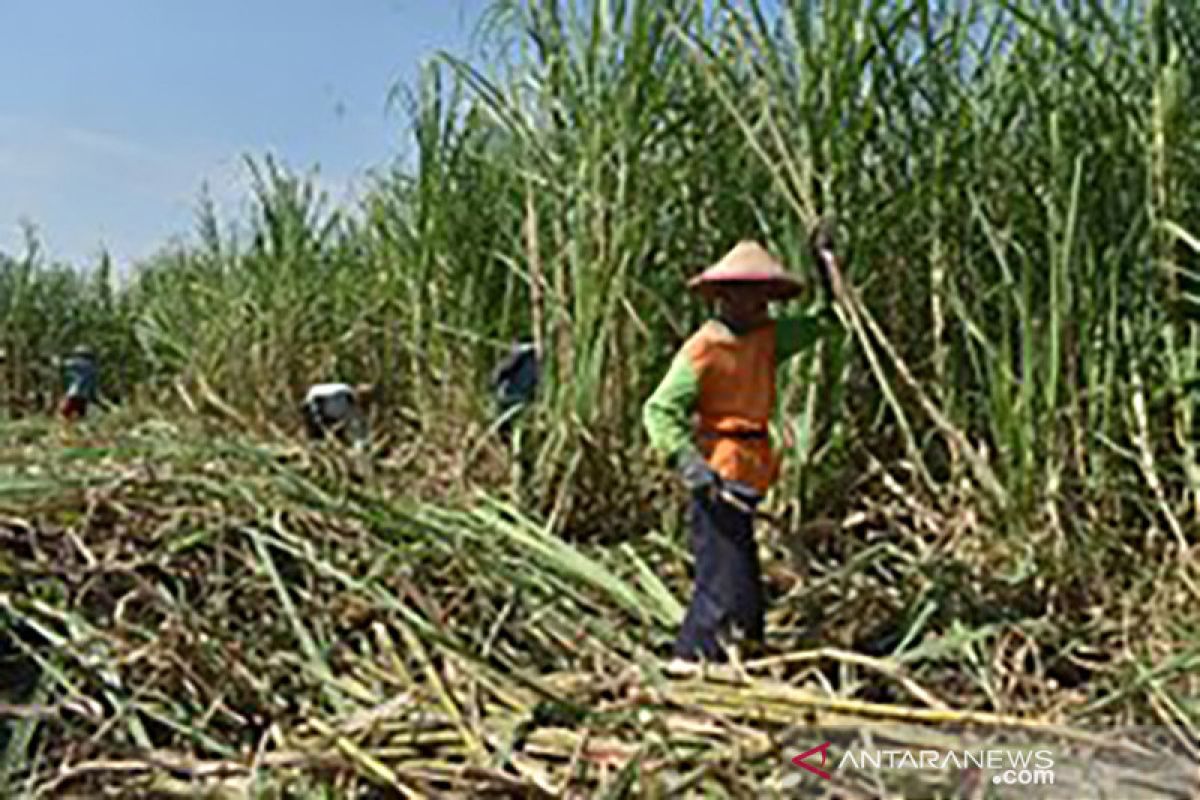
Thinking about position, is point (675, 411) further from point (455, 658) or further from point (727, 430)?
point (455, 658)

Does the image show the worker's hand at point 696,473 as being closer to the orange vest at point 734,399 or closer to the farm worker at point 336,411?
the orange vest at point 734,399

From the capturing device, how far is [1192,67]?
237cm

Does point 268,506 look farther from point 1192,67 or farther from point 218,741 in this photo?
point 1192,67

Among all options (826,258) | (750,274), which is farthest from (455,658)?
(826,258)

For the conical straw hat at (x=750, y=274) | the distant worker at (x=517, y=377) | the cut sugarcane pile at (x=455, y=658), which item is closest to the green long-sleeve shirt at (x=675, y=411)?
the conical straw hat at (x=750, y=274)

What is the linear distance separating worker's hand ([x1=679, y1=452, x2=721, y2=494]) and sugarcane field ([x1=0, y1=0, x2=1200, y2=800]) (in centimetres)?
3

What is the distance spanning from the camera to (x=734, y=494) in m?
2.13

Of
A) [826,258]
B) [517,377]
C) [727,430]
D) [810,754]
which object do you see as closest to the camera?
[810,754]

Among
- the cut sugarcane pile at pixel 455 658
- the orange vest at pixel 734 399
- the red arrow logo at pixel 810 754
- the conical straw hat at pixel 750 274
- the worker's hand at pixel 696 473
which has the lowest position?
the red arrow logo at pixel 810 754

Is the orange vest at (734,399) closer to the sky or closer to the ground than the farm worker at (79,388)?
closer to the ground

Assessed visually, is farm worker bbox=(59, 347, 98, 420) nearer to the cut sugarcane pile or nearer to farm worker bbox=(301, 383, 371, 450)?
farm worker bbox=(301, 383, 371, 450)

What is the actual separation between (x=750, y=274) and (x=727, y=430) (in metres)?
0.29

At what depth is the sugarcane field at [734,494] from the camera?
1.72 m

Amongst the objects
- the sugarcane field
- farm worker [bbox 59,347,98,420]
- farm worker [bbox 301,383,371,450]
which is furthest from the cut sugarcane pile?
farm worker [bbox 59,347,98,420]
